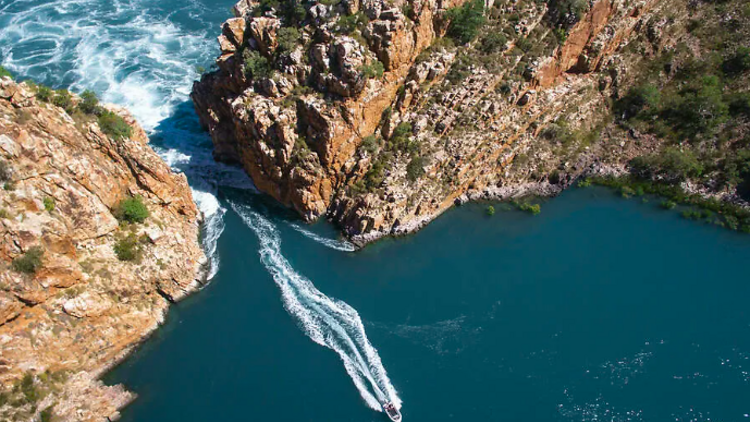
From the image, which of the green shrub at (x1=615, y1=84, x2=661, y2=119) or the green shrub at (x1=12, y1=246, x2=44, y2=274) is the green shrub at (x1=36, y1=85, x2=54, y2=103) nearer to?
the green shrub at (x1=12, y1=246, x2=44, y2=274)

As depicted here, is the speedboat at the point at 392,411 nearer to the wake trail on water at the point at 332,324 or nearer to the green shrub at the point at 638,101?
the wake trail on water at the point at 332,324

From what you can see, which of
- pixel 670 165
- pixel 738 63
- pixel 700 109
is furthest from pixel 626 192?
pixel 738 63

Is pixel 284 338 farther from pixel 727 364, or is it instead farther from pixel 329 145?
pixel 727 364

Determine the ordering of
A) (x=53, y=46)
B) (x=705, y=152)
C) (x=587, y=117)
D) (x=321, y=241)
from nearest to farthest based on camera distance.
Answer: (x=321, y=241) < (x=705, y=152) < (x=587, y=117) < (x=53, y=46)

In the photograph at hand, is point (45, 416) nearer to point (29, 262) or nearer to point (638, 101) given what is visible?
point (29, 262)

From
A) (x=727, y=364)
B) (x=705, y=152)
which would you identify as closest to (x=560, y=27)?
(x=705, y=152)

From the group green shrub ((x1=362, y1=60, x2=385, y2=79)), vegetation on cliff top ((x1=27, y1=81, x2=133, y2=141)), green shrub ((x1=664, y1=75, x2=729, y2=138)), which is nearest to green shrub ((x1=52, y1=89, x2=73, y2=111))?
vegetation on cliff top ((x1=27, y1=81, x2=133, y2=141))

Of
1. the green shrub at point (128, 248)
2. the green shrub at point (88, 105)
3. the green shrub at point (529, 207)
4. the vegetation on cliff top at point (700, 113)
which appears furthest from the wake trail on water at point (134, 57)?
the vegetation on cliff top at point (700, 113)
